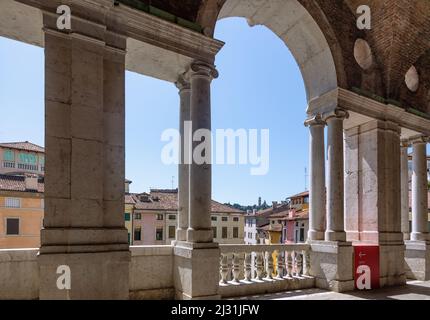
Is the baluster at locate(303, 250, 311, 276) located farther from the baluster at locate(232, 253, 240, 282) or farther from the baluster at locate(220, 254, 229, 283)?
the baluster at locate(220, 254, 229, 283)

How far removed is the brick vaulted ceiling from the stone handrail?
19.6 feet

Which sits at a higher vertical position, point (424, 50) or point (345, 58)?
point (424, 50)

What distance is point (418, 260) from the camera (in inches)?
516

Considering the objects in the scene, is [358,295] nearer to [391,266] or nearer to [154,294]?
[391,266]

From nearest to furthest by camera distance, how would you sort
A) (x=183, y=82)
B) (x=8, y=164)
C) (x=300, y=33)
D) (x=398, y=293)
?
(x=183, y=82) < (x=398, y=293) < (x=300, y=33) < (x=8, y=164)

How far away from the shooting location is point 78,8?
6.53m

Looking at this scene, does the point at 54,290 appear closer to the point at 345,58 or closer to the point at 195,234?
the point at 195,234

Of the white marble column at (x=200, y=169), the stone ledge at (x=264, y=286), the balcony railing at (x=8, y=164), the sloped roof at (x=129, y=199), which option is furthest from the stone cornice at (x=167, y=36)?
the balcony railing at (x=8, y=164)

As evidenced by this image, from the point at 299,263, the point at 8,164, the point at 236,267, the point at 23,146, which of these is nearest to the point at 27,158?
the point at 23,146

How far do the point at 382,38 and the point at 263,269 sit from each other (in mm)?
9528

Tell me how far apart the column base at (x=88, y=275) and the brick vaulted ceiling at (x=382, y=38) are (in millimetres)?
9107

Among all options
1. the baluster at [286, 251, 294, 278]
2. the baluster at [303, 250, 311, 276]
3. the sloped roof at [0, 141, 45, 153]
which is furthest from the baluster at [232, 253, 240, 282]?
the sloped roof at [0, 141, 45, 153]

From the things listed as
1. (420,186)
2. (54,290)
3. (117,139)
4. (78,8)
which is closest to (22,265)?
(54,290)
